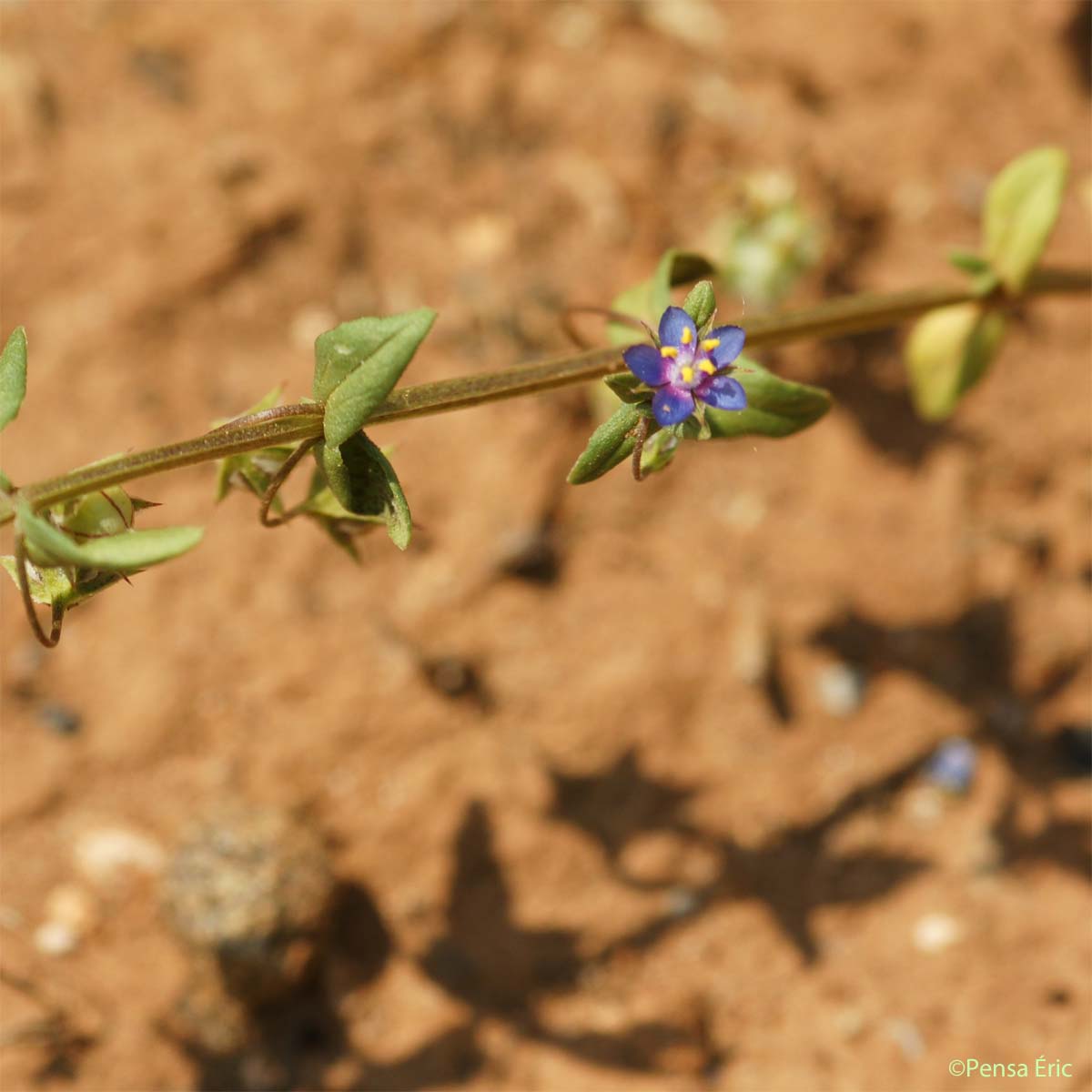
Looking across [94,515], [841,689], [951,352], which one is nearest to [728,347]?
[94,515]

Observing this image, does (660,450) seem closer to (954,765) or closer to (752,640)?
(752,640)

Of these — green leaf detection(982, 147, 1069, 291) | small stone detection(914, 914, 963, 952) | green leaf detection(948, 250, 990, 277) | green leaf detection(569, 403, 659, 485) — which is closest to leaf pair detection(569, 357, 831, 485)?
green leaf detection(569, 403, 659, 485)

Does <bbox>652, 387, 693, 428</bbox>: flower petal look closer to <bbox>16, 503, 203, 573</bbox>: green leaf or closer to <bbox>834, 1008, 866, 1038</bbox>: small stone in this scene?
<bbox>16, 503, 203, 573</bbox>: green leaf

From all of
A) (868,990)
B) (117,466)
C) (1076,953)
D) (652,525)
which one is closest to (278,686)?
(652,525)

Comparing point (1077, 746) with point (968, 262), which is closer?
point (968, 262)

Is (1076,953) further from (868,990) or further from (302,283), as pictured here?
(302,283)

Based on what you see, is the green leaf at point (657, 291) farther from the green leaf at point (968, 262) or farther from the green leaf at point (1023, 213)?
the green leaf at point (1023, 213)

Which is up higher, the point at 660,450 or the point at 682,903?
the point at 660,450
